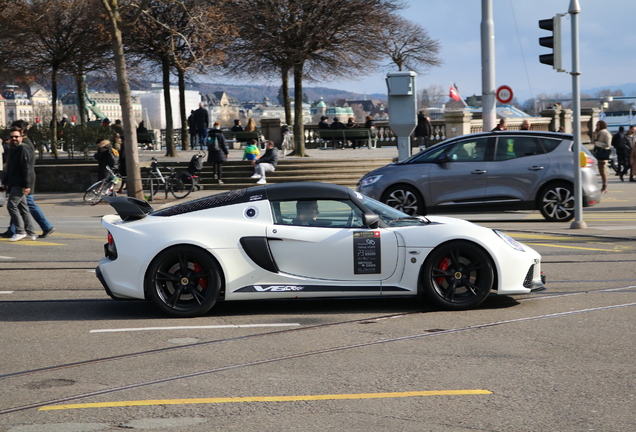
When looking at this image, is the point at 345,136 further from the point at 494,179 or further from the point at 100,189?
the point at 494,179

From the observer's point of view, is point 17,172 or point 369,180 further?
point 369,180

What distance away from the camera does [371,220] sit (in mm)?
7453

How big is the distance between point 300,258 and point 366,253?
0.59 meters

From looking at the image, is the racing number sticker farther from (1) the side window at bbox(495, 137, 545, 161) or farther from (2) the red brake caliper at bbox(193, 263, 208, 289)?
(1) the side window at bbox(495, 137, 545, 161)

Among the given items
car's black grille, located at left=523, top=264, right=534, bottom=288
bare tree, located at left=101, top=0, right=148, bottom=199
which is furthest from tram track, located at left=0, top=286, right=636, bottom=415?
Answer: bare tree, located at left=101, top=0, right=148, bottom=199

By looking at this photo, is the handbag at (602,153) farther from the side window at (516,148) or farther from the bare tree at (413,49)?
the bare tree at (413,49)

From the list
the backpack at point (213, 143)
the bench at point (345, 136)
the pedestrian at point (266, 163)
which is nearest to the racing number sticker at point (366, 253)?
the pedestrian at point (266, 163)

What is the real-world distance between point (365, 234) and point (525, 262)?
4.90 feet

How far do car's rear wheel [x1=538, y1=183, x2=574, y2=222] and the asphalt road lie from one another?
5.78 meters

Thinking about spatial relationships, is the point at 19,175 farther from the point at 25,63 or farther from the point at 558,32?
the point at 25,63

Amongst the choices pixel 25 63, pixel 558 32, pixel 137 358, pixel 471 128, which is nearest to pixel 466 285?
pixel 137 358

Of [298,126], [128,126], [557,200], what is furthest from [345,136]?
[557,200]

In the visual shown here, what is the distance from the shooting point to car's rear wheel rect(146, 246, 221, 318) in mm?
7355

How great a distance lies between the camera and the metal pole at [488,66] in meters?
21.2
